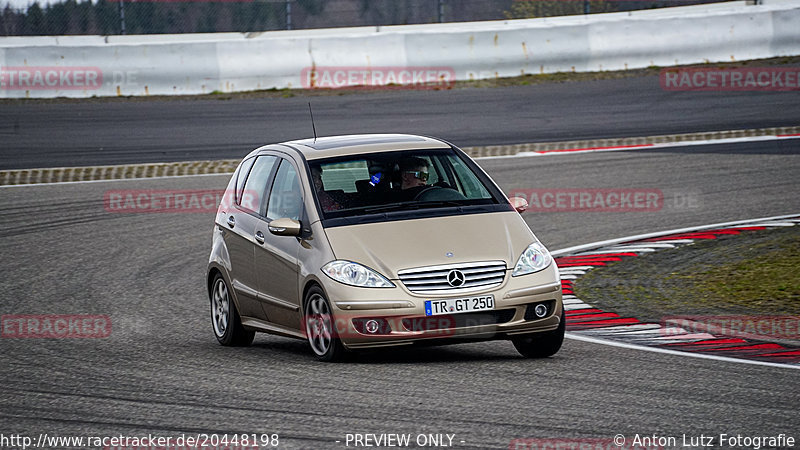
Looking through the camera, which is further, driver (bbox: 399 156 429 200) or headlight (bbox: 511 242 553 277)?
driver (bbox: 399 156 429 200)

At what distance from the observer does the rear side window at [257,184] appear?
958 cm

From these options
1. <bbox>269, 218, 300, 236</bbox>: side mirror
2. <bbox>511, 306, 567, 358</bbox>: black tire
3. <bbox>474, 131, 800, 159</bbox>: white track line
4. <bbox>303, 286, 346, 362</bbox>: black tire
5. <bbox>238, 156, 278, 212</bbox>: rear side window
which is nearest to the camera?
<bbox>303, 286, 346, 362</bbox>: black tire

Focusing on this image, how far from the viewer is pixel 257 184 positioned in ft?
32.0

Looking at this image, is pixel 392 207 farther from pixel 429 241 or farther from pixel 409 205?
pixel 429 241

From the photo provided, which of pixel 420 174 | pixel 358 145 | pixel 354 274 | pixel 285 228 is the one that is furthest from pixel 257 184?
pixel 354 274

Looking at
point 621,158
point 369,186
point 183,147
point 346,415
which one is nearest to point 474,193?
point 369,186

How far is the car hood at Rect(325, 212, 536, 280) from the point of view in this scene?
319 inches

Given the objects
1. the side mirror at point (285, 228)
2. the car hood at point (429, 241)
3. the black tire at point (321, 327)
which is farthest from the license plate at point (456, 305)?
the side mirror at point (285, 228)

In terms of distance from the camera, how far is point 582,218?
1583 centimetres

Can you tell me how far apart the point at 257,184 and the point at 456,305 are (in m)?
2.45

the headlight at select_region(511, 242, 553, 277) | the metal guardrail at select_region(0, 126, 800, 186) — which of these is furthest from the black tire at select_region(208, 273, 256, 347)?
the metal guardrail at select_region(0, 126, 800, 186)

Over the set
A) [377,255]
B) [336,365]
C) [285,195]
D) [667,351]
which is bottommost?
[667,351]

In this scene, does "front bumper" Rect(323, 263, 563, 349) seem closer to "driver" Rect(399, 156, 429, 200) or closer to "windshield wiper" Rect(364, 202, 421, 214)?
"windshield wiper" Rect(364, 202, 421, 214)

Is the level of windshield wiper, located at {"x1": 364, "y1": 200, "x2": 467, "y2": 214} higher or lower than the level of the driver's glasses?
lower
